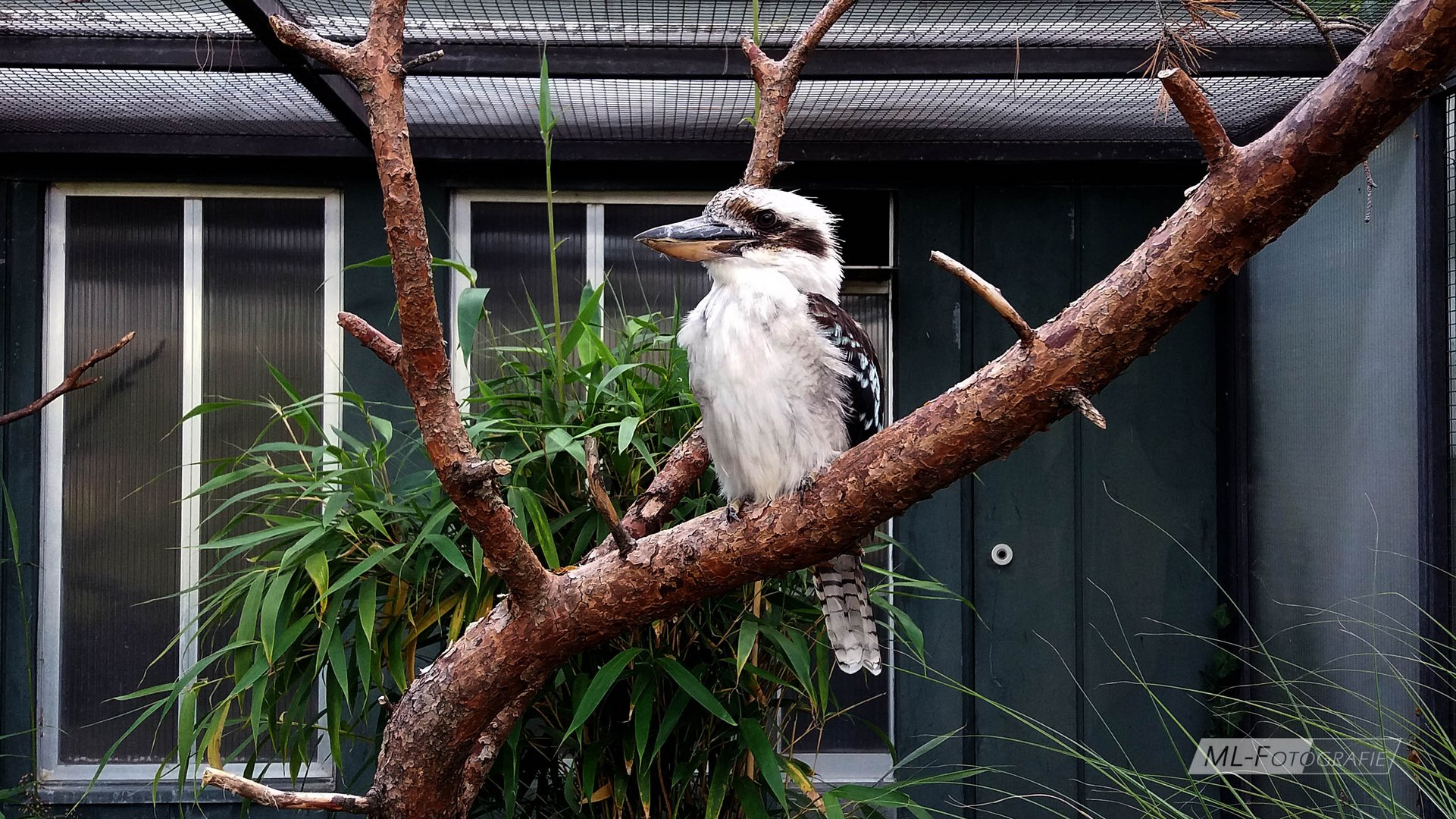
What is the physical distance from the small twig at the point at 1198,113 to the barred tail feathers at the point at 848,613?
2.76 ft

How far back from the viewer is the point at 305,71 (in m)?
1.91

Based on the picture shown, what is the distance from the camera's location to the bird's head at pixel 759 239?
→ 1447 mm

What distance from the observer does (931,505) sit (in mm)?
2627

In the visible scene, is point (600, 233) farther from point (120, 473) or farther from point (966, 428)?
point (966, 428)

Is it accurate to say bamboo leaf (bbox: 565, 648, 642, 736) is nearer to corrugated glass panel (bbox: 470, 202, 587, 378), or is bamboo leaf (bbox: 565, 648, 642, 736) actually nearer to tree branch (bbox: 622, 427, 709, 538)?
tree branch (bbox: 622, 427, 709, 538)

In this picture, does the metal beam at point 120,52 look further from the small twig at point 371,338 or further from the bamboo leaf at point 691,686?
the bamboo leaf at point 691,686

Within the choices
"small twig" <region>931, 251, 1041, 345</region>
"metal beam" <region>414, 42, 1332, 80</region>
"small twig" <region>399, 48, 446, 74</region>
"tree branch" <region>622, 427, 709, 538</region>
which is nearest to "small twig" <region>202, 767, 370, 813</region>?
"tree branch" <region>622, 427, 709, 538</region>

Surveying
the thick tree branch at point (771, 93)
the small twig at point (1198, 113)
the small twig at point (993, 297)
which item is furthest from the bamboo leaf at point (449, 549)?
the small twig at point (1198, 113)

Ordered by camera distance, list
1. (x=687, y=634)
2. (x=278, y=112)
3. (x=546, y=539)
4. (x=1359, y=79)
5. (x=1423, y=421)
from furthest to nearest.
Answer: (x=278, y=112) → (x=1423, y=421) → (x=687, y=634) → (x=546, y=539) → (x=1359, y=79)

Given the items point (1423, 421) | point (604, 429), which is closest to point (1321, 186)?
point (604, 429)

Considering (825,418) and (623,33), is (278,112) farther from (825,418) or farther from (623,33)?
(825,418)

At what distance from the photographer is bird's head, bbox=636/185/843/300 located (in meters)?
1.45

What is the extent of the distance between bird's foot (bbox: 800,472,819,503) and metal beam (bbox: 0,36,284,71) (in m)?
1.47

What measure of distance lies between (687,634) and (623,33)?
1.28m
